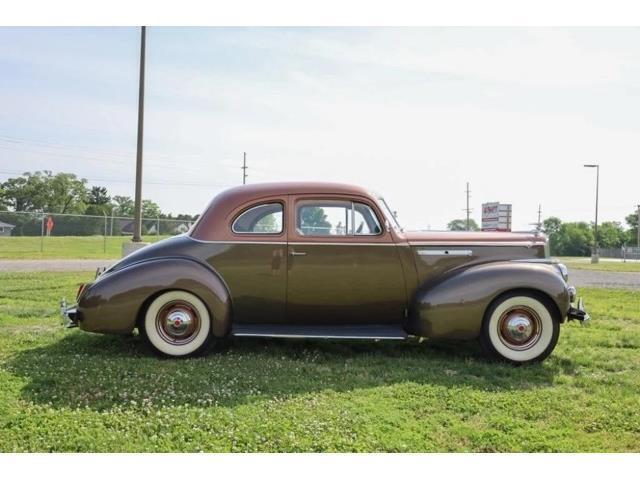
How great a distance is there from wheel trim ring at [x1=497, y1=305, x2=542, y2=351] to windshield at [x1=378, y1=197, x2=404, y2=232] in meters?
1.44

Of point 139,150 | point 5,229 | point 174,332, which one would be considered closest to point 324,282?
point 174,332

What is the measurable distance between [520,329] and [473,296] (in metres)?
0.62

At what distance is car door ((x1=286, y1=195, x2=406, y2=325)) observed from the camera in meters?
5.62

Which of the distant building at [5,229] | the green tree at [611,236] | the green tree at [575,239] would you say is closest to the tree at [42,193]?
the distant building at [5,229]

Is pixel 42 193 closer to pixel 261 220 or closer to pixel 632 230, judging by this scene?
pixel 261 220

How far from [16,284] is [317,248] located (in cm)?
863

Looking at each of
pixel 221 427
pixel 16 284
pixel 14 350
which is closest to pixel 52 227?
pixel 16 284

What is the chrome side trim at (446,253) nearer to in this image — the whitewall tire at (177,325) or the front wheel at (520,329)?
the front wheel at (520,329)

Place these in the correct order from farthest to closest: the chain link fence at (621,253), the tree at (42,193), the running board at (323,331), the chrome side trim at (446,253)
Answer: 1. the tree at (42,193)
2. the chain link fence at (621,253)
3. the chrome side trim at (446,253)
4. the running board at (323,331)

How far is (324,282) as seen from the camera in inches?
221

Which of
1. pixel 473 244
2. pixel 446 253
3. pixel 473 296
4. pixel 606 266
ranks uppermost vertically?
pixel 473 244

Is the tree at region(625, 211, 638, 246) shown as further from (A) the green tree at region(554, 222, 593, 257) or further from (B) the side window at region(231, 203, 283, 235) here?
(B) the side window at region(231, 203, 283, 235)

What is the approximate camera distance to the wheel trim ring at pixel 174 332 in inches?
216

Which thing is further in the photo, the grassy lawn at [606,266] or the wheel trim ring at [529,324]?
the grassy lawn at [606,266]
